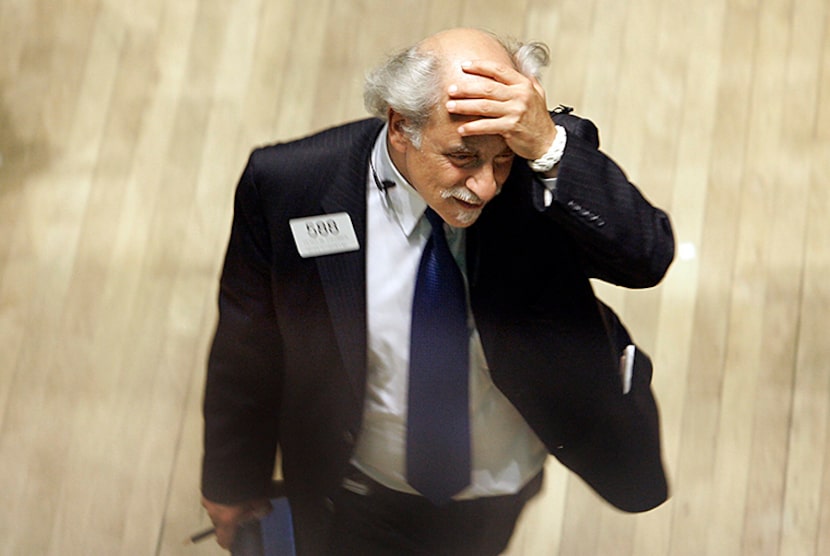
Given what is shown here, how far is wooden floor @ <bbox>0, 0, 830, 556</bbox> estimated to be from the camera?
123 inches

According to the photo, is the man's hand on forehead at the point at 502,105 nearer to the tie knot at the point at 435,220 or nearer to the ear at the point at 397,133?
the ear at the point at 397,133

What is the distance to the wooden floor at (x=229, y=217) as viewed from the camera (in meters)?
3.13

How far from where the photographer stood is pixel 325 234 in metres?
1.99

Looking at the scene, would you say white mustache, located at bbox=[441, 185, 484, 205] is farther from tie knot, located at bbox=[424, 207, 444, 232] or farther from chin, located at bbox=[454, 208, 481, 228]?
tie knot, located at bbox=[424, 207, 444, 232]

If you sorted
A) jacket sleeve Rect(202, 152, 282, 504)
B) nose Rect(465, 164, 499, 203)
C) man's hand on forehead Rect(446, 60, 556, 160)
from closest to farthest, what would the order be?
man's hand on forehead Rect(446, 60, 556, 160) → nose Rect(465, 164, 499, 203) → jacket sleeve Rect(202, 152, 282, 504)

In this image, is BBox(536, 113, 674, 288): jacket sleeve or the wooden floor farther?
the wooden floor

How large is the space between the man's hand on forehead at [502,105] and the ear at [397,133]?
0.52 feet

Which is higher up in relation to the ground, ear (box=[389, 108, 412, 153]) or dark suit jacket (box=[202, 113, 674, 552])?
ear (box=[389, 108, 412, 153])

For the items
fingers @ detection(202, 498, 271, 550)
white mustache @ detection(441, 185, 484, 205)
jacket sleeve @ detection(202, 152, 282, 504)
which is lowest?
fingers @ detection(202, 498, 271, 550)

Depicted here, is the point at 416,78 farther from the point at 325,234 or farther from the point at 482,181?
the point at 325,234

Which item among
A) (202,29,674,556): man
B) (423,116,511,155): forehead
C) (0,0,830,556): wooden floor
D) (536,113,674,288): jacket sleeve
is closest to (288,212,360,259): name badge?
(202,29,674,556): man

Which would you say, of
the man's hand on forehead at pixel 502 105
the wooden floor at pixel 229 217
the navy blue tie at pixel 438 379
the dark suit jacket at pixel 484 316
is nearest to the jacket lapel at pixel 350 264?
the dark suit jacket at pixel 484 316

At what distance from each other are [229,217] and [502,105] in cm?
196

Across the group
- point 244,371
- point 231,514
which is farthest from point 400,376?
point 231,514
